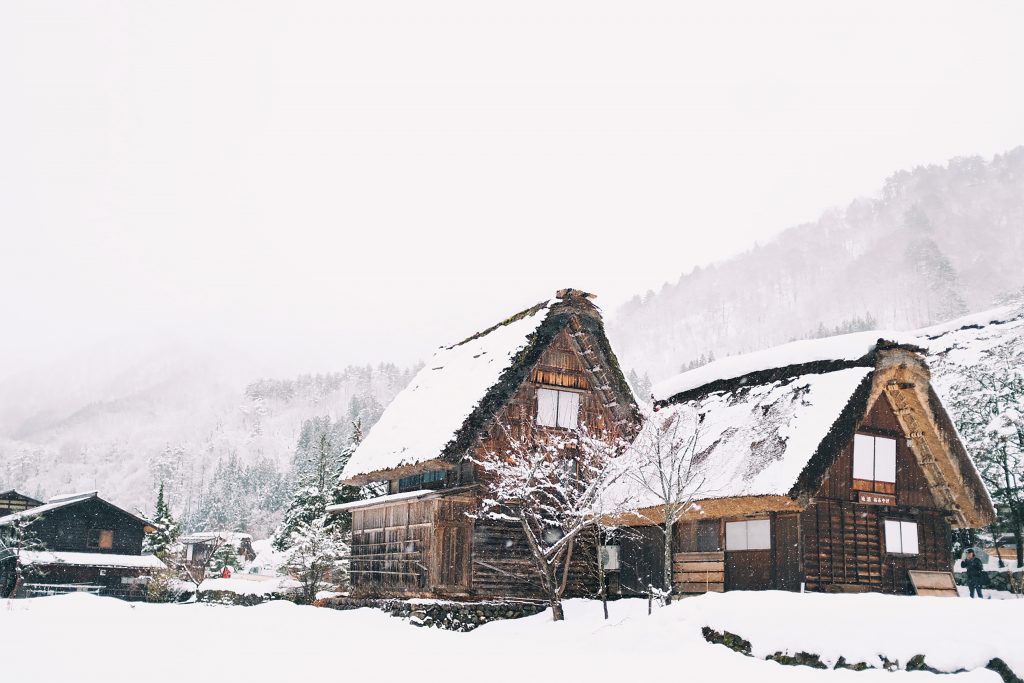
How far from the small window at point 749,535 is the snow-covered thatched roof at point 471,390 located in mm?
6880

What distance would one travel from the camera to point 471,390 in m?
28.5

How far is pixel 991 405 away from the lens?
3491 cm

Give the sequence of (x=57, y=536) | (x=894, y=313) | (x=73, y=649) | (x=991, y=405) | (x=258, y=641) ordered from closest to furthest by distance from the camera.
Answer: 1. (x=73, y=649)
2. (x=258, y=641)
3. (x=991, y=405)
4. (x=57, y=536)
5. (x=894, y=313)

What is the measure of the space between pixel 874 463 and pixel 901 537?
2.39 m

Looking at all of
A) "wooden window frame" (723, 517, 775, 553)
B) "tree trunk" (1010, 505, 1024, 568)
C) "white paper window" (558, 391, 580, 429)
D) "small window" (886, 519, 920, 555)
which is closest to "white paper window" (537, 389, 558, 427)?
"white paper window" (558, 391, 580, 429)

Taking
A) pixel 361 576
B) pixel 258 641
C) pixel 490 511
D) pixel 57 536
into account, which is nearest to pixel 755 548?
pixel 490 511

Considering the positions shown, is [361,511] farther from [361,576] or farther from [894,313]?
[894,313]

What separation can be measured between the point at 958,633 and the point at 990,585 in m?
22.2

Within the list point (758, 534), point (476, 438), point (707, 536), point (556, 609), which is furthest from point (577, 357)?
point (556, 609)

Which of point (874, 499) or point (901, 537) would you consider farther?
point (901, 537)

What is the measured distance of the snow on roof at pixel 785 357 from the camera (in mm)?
24188

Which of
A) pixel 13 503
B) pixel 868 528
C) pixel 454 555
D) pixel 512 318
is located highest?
pixel 512 318

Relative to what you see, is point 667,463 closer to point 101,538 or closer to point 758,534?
point 758,534

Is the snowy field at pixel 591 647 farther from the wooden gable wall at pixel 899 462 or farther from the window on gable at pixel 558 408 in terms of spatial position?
the window on gable at pixel 558 408
